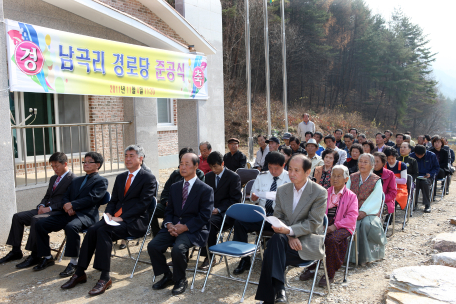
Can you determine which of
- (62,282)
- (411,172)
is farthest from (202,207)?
(411,172)

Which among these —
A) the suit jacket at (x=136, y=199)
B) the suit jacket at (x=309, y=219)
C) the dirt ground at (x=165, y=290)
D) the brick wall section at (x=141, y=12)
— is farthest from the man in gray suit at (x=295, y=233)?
the brick wall section at (x=141, y=12)

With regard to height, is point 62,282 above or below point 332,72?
below

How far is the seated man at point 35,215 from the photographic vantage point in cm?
484

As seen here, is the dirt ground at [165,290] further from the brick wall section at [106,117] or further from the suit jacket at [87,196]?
Result: the brick wall section at [106,117]

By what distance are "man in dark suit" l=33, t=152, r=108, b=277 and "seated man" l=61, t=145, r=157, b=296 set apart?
11.2 inches

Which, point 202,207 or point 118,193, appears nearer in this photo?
point 202,207

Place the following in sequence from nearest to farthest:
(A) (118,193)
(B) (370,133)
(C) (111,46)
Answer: (A) (118,193), (C) (111,46), (B) (370,133)

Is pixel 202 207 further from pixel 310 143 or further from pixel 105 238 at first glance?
pixel 310 143

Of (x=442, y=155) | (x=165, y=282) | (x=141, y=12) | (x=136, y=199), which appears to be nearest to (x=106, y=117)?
(x=141, y=12)

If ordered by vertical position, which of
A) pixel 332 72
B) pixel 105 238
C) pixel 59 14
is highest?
pixel 332 72

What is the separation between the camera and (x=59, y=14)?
24.7 ft

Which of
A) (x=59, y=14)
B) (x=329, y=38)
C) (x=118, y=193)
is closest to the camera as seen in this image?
(x=118, y=193)

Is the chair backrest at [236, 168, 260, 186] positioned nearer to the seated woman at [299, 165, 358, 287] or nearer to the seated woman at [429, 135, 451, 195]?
the seated woman at [299, 165, 358, 287]

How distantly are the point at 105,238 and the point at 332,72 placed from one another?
123ft
